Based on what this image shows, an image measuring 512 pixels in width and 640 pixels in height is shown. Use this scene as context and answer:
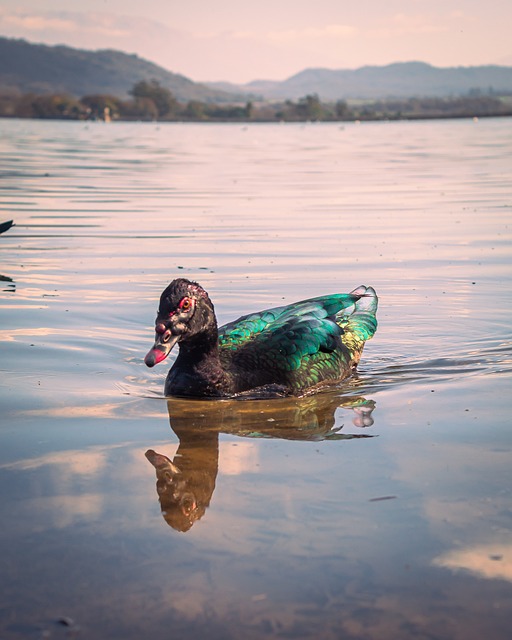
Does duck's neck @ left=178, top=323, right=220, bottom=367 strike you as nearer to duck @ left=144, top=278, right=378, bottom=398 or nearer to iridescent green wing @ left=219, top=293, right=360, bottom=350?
duck @ left=144, top=278, right=378, bottom=398

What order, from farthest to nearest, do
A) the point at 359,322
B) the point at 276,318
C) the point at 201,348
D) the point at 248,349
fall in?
the point at 359,322 < the point at 276,318 < the point at 248,349 < the point at 201,348

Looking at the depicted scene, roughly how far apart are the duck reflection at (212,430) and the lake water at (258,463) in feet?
0.09

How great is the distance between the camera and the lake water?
4.83m

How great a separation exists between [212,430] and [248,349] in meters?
1.35

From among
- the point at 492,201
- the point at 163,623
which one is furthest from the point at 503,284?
the point at 492,201

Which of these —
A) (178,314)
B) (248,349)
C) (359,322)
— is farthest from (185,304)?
(359,322)

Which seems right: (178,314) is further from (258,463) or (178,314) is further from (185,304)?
(258,463)

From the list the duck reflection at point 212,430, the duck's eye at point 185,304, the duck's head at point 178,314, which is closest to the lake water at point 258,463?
the duck reflection at point 212,430

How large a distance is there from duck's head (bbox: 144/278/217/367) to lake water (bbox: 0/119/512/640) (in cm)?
59

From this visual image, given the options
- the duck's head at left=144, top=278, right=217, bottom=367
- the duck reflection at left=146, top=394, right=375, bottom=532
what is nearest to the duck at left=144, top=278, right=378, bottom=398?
the duck's head at left=144, top=278, right=217, bottom=367

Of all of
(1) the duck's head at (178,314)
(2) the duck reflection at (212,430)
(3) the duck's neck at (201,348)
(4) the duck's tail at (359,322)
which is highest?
(1) the duck's head at (178,314)

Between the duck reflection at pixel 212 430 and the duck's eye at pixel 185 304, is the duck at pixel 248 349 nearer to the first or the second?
the duck's eye at pixel 185 304

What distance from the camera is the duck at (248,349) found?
8258 mm

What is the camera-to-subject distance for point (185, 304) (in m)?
8.25
